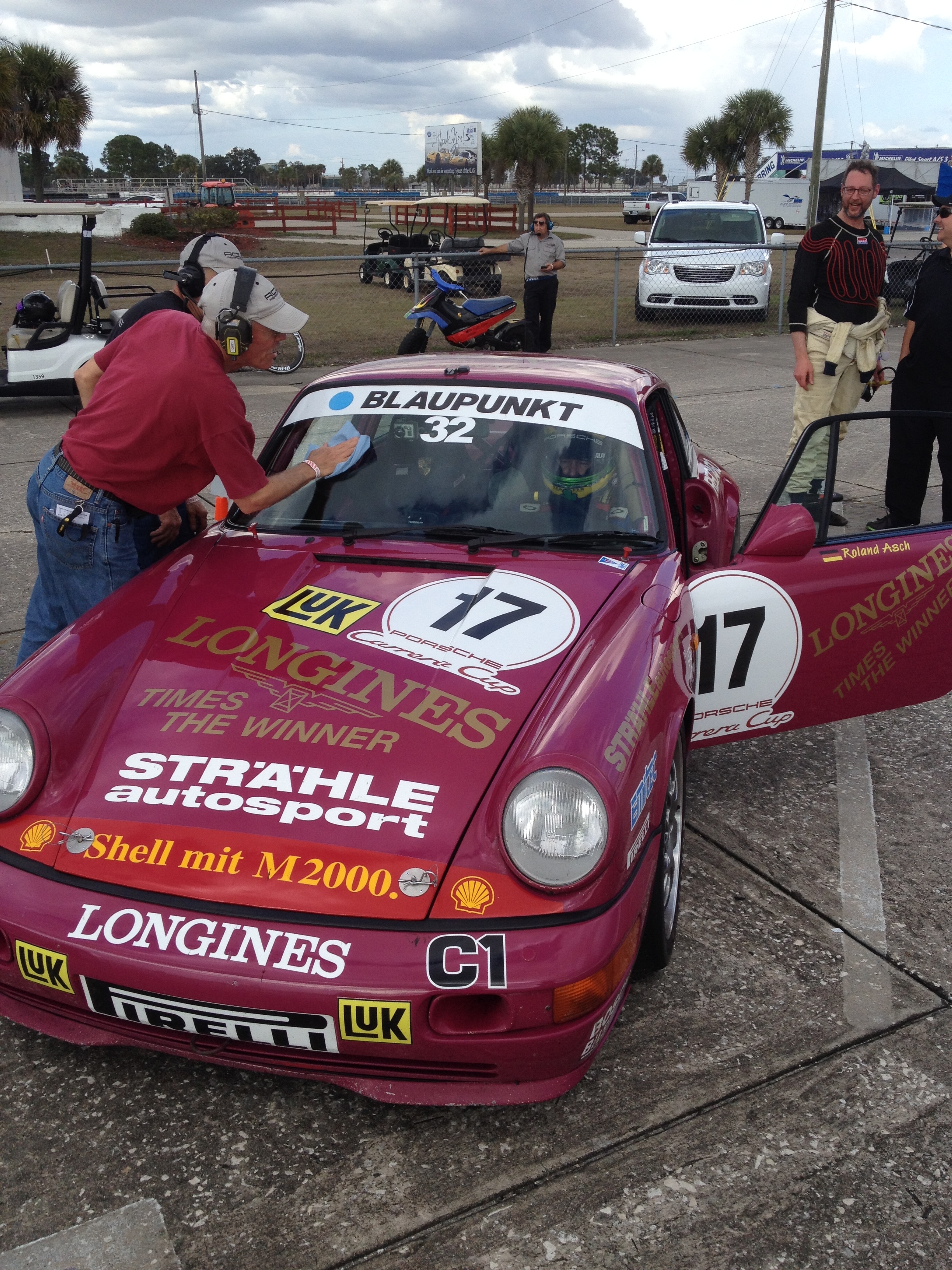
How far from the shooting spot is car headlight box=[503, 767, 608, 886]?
2.13 meters

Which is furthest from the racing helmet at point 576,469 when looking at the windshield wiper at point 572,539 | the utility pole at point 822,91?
the utility pole at point 822,91

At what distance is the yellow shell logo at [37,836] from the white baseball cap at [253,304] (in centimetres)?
150

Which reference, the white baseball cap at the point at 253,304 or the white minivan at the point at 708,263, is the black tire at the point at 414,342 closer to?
the white minivan at the point at 708,263

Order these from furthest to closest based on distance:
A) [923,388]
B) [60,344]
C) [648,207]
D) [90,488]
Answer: [648,207] < [60,344] < [923,388] < [90,488]

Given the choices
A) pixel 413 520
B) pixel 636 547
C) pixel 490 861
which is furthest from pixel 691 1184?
pixel 413 520

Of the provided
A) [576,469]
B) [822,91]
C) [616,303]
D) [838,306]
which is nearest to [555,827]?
[576,469]

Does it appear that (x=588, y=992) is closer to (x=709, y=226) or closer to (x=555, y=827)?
(x=555, y=827)

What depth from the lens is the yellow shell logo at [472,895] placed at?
2076 mm

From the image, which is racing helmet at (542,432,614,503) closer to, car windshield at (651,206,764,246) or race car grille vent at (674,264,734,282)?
race car grille vent at (674,264,734,282)

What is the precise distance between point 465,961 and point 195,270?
2.94 meters

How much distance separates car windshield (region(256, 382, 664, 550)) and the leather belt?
378mm

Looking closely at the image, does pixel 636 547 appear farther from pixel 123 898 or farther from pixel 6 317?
pixel 6 317

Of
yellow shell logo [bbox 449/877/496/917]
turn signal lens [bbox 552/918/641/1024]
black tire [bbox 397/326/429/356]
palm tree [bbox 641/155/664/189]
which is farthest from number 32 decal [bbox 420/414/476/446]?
palm tree [bbox 641/155/664/189]

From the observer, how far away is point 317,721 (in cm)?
246
